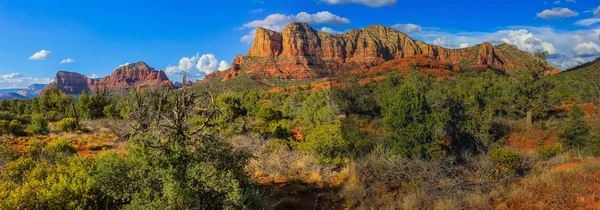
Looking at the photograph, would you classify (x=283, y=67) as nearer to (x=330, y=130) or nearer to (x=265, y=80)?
(x=265, y=80)

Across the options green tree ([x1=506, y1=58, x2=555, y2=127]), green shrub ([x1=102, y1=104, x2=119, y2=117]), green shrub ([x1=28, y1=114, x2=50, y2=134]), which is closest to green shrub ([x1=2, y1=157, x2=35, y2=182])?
green shrub ([x1=28, y1=114, x2=50, y2=134])

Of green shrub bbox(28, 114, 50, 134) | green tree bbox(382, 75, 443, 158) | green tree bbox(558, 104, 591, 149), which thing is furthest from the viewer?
green tree bbox(558, 104, 591, 149)

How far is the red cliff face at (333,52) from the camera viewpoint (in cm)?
12081

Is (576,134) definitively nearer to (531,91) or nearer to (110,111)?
(531,91)

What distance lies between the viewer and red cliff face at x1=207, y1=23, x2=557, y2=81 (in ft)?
396

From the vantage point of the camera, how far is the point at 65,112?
29531 millimetres

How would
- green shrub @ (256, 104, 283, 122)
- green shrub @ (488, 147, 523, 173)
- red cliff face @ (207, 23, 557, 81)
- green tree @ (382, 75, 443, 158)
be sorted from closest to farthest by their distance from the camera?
1. green shrub @ (488, 147, 523, 173)
2. green tree @ (382, 75, 443, 158)
3. green shrub @ (256, 104, 283, 122)
4. red cliff face @ (207, 23, 557, 81)

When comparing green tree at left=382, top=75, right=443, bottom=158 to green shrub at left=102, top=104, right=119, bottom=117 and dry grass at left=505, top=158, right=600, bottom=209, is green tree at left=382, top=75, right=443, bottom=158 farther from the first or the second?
green shrub at left=102, top=104, right=119, bottom=117

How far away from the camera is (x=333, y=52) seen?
148500 millimetres

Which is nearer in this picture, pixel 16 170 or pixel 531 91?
pixel 16 170

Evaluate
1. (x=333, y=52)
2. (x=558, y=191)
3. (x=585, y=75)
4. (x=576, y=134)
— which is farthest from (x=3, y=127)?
(x=333, y=52)

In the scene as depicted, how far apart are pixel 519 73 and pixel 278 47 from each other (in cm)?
13180

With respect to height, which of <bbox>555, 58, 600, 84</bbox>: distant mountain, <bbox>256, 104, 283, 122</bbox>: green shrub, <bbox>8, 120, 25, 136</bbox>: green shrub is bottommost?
<bbox>256, 104, 283, 122</bbox>: green shrub

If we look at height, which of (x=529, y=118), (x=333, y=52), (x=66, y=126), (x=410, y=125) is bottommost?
(x=529, y=118)
